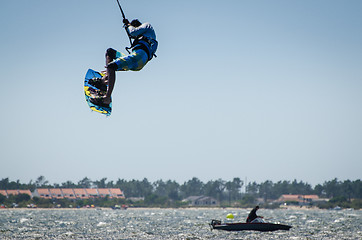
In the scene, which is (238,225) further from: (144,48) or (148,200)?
(148,200)

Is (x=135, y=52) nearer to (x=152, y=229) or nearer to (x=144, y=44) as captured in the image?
(x=144, y=44)

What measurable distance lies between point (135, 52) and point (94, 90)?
1.21 metres

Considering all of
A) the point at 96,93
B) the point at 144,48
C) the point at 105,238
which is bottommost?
the point at 105,238

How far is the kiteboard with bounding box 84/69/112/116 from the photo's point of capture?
24.5 feet

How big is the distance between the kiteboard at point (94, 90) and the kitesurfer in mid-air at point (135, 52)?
32 cm

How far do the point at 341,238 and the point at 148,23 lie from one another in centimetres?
3659

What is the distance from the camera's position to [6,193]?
171375 millimetres

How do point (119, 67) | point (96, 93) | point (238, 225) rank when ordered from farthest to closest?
point (238, 225)
point (96, 93)
point (119, 67)

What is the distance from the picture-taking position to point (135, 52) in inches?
278

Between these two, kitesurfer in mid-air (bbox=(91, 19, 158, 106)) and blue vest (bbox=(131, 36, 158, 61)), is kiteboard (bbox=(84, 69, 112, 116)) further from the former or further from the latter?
blue vest (bbox=(131, 36, 158, 61))

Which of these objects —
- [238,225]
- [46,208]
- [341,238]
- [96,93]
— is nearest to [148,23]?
[96,93]

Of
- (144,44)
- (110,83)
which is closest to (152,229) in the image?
(110,83)

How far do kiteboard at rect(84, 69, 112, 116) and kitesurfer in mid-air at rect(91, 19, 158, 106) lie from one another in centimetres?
32

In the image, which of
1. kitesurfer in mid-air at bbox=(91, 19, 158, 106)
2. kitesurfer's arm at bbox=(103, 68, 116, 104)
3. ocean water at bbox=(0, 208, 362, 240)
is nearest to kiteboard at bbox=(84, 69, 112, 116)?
kitesurfer's arm at bbox=(103, 68, 116, 104)
